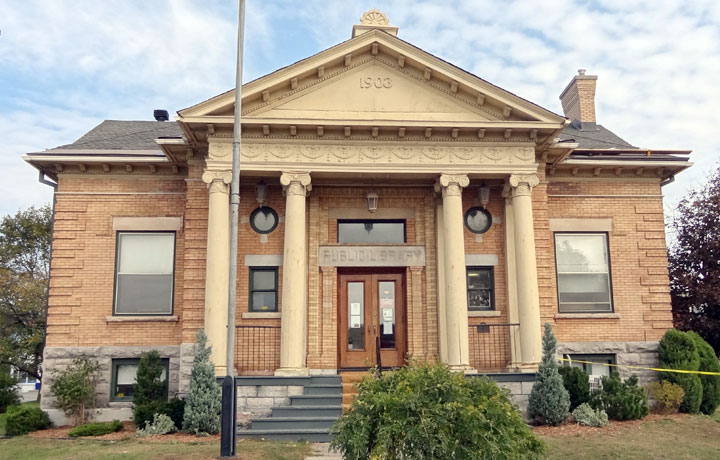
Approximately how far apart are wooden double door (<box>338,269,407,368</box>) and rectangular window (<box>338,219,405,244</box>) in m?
0.74

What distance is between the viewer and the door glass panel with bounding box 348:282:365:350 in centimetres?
1458

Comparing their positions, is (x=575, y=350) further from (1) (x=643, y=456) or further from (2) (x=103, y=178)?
(2) (x=103, y=178)

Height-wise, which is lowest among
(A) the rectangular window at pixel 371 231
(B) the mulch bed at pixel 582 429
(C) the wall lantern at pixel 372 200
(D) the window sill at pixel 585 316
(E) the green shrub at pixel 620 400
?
(B) the mulch bed at pixel 582 429

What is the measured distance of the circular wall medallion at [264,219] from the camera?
577 inches

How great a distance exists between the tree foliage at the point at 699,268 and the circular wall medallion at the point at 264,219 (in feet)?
37.4

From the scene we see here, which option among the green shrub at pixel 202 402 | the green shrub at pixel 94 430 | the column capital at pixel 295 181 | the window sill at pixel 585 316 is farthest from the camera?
the window sill at pixel 585 316

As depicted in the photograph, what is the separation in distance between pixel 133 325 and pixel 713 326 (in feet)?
49.4

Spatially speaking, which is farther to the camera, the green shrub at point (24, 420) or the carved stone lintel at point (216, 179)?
the carved stone lintel at point (216, 179)

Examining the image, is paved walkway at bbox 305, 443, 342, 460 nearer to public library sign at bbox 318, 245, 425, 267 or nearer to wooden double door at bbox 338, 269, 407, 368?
wooden double door at bbox 338, 269, 407, 368

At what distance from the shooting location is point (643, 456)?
9484 mm

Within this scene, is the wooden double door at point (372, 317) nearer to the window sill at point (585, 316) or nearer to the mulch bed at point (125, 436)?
the window sill at point (585, 316)

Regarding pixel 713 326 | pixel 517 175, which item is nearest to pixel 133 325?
pixel 517 175

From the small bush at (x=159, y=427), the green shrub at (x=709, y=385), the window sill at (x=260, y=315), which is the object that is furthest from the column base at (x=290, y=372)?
the green shrub at (x=709, y=385)

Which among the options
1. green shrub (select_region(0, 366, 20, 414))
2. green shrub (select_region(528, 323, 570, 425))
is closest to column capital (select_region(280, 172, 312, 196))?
green shrub (select_region(528, 323, 570, 425))
